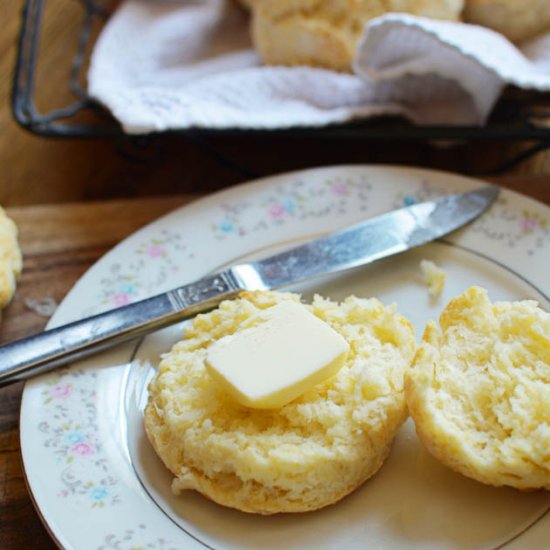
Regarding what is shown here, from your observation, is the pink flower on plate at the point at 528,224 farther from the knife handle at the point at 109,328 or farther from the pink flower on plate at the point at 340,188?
the knife handle at the point at 109,328

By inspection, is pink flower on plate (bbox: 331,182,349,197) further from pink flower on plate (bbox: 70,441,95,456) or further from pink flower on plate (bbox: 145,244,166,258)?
pink flower on plate (bbox: 70,441,95,456)

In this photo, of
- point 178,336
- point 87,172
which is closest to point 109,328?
point 178,336

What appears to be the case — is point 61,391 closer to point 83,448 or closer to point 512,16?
point 83,448

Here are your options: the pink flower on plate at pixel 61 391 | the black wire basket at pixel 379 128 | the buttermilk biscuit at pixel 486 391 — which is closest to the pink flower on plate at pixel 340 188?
the black wire basket at pixel 379 128

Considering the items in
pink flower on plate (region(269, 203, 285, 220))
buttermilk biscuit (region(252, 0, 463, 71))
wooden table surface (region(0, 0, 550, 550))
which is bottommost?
wooden table surface (region(0, 0, 550, 550))

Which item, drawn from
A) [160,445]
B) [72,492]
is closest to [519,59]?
[160,445]

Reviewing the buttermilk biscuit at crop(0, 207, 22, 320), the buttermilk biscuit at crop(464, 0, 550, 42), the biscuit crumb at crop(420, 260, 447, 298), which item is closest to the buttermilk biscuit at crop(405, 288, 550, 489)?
the biscuit crumb at crop(420, 260, 447, 298)

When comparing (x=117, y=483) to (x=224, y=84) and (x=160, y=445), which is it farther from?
(x=224, y=84)
